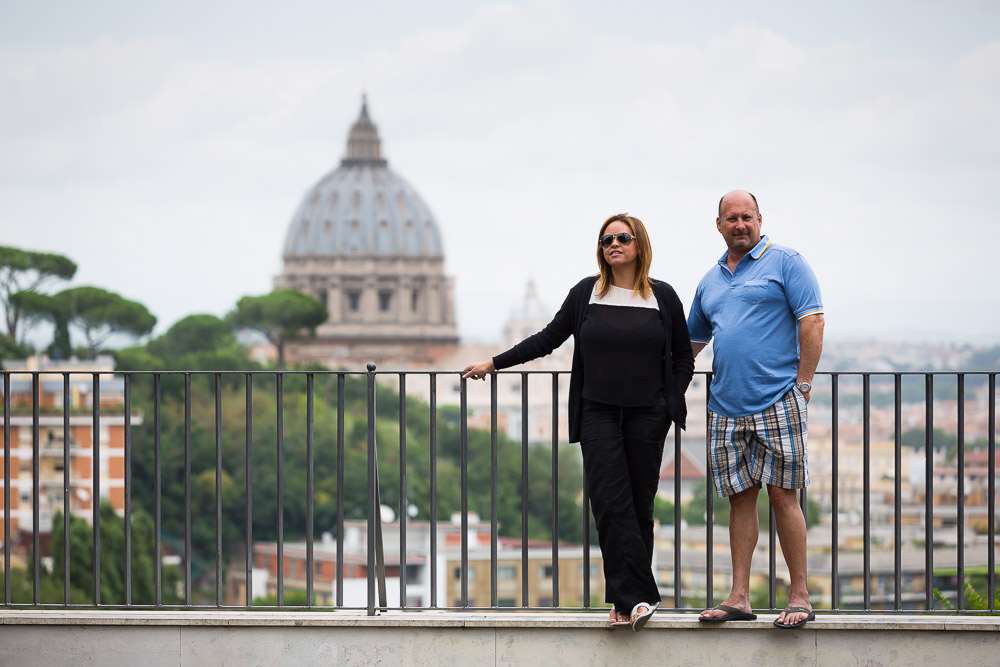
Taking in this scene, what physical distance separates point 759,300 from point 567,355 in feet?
330

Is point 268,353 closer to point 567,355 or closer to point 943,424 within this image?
point 567,355

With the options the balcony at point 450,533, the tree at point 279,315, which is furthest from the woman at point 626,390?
the tree at point 279,315

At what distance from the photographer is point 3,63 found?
87062 millimetres

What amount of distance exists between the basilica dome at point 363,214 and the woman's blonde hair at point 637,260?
386 ft

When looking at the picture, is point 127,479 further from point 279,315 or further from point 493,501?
point 279,315

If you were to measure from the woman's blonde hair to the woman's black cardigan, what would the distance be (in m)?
0.04

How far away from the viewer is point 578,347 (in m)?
3.84

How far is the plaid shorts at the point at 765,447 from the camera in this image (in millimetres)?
3750

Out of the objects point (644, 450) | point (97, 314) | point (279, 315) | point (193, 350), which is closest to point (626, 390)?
point (644, 450)

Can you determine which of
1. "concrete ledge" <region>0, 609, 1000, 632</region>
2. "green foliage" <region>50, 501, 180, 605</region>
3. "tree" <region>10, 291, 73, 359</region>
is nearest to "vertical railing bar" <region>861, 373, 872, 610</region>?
"concrete ledge" <region>0, 609, 1000, 632</region>

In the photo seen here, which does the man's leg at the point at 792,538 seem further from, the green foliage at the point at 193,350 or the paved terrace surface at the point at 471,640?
the green foliage at the point at 193,350

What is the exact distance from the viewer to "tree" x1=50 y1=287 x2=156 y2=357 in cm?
7550

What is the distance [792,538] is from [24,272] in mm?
76965

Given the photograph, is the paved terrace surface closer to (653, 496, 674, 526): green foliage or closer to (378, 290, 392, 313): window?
(653, 496, 674, 526): green foliage
